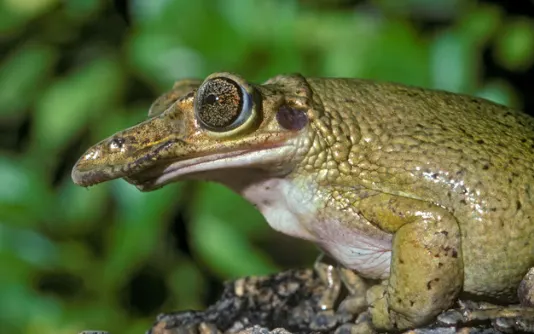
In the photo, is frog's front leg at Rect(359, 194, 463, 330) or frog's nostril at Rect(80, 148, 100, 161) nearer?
frog's front leg at Rect(359, 194, 463, 330)

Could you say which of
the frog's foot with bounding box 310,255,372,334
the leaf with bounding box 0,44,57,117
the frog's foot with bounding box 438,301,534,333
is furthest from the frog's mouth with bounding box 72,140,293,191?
the leaf with bounding box 0,44,57,117

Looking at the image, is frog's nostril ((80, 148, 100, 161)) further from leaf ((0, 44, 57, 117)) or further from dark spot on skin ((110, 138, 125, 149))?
leaf ((0, 44, 57, 117))

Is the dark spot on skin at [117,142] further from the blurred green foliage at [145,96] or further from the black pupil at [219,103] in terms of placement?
the blurred green foliage at [145,96]

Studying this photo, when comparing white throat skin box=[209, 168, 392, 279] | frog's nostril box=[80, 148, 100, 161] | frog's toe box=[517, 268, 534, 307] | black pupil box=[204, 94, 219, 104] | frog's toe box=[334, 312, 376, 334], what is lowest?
frog's toe box=[334, 312, 376, 334]

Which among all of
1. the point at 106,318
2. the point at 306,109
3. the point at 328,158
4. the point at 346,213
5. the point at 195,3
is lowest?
the point at 106,318

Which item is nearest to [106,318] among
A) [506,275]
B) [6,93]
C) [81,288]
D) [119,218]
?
[81,288]

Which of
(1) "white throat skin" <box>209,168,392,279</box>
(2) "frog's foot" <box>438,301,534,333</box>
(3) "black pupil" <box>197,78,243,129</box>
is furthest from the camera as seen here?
(1) "white throat skin" <box>209,168,392,279</box>

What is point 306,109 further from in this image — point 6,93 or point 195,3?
point 6,93

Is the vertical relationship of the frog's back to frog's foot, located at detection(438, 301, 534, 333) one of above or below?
above
